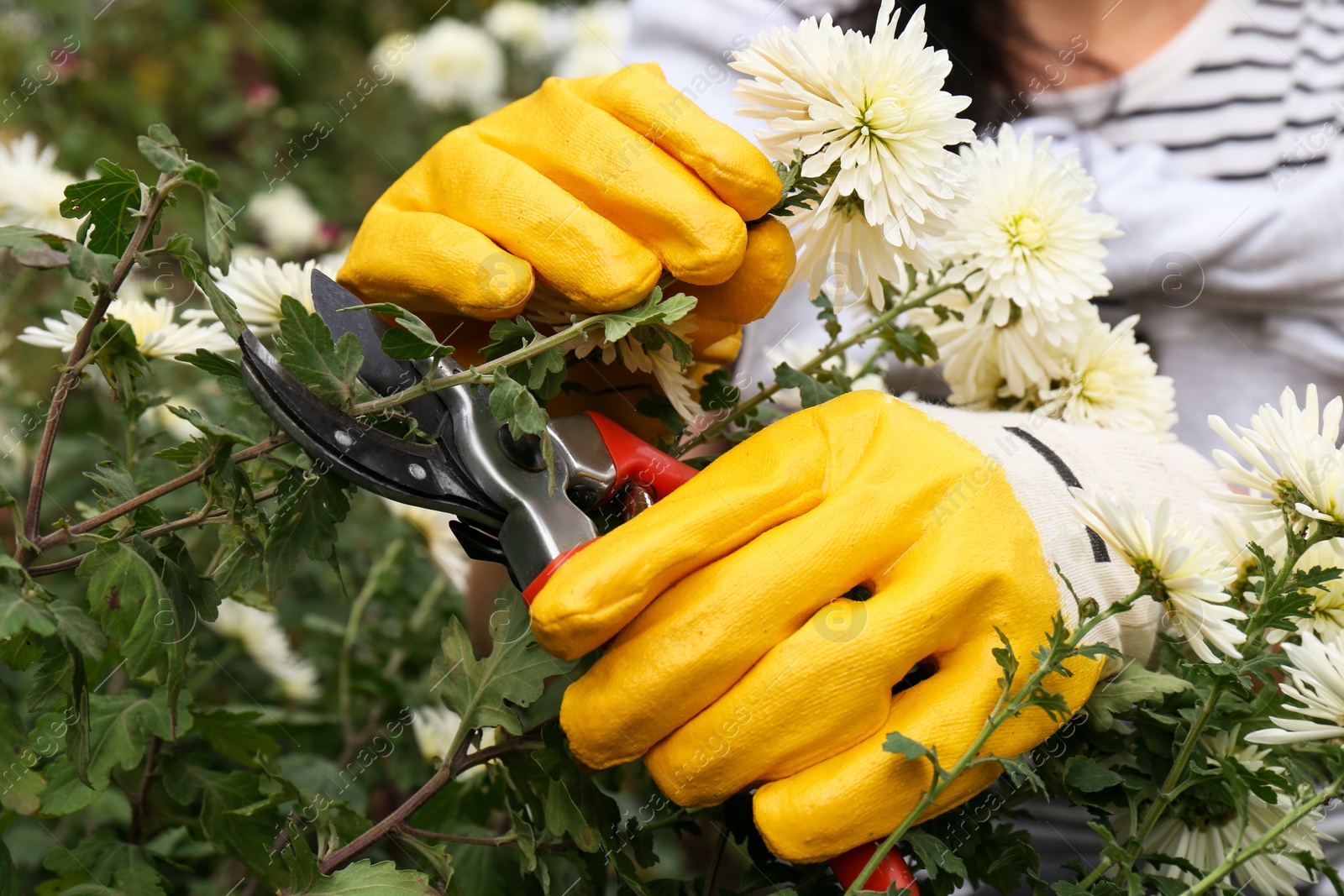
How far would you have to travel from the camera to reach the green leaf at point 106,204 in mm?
619

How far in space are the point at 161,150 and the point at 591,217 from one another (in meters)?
0.26

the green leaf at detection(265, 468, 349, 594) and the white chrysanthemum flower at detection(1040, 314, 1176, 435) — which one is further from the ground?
the green leaf at detection(265, 468, 349, 594)

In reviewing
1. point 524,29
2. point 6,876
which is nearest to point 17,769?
point 6,876

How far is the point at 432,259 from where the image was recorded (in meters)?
0.68

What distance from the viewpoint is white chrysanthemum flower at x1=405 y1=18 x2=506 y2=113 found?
325cm

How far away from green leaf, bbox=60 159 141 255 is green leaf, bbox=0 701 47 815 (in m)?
0.30

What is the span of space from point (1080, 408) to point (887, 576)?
0.35 metres

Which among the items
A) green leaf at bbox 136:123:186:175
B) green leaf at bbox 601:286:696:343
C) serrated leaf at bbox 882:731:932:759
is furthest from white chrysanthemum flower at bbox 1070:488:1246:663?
green leaf at bbox 136:123:186:175

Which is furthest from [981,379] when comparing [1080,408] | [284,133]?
[284,133]

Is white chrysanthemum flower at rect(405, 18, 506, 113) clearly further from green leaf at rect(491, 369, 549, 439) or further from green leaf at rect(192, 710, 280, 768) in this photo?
green leaf at rect(491, 369, 549, 439)

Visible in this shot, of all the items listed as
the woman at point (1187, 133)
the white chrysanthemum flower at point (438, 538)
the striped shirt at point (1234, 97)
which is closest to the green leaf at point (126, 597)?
the white chrysanthemum flower at point (438, 538)

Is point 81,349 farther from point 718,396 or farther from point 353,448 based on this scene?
point 718,396

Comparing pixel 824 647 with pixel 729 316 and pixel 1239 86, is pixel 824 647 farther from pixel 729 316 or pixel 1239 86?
pixel 1239 86

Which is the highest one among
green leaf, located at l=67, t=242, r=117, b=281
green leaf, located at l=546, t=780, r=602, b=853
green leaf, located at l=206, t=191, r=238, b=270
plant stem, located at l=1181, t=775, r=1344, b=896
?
green leaf, located at l=67, t=242, r=117, b=281
